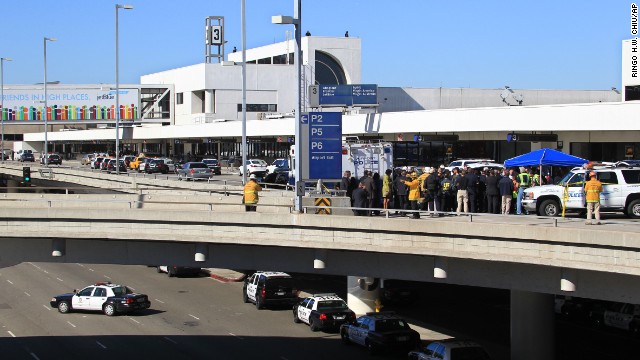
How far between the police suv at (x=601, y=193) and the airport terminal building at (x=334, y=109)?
13.6m

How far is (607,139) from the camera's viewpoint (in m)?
38.9

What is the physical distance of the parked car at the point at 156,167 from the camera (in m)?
65.8

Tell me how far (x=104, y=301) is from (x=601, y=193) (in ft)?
83.4

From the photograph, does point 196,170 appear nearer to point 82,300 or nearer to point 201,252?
point 82,300

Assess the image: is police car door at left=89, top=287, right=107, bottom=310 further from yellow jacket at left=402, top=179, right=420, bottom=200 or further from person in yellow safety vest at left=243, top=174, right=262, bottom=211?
yellow jacket at left=402, top=179, right=420, bottom=200

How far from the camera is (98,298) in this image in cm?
4175

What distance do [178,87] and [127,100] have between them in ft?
31.9

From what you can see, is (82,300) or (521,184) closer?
(521,184)

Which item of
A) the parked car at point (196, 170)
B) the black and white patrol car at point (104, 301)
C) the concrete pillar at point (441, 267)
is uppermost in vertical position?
the parked car at point (196, 170)

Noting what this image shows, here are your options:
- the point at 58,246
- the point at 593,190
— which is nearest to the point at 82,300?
the point at 58,246

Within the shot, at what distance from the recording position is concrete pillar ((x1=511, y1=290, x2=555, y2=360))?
2572 cm

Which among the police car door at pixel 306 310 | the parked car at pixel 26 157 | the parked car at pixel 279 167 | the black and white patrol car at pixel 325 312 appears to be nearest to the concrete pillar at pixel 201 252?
the black and white patrol car at pixel 325 312

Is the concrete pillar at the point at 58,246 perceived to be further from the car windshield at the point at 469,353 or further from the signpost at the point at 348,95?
the signpost at the point at 348,95

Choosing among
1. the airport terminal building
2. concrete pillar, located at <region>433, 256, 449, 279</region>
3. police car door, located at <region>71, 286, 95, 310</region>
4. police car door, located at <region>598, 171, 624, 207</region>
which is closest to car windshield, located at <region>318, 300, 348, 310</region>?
the airport terminal building
